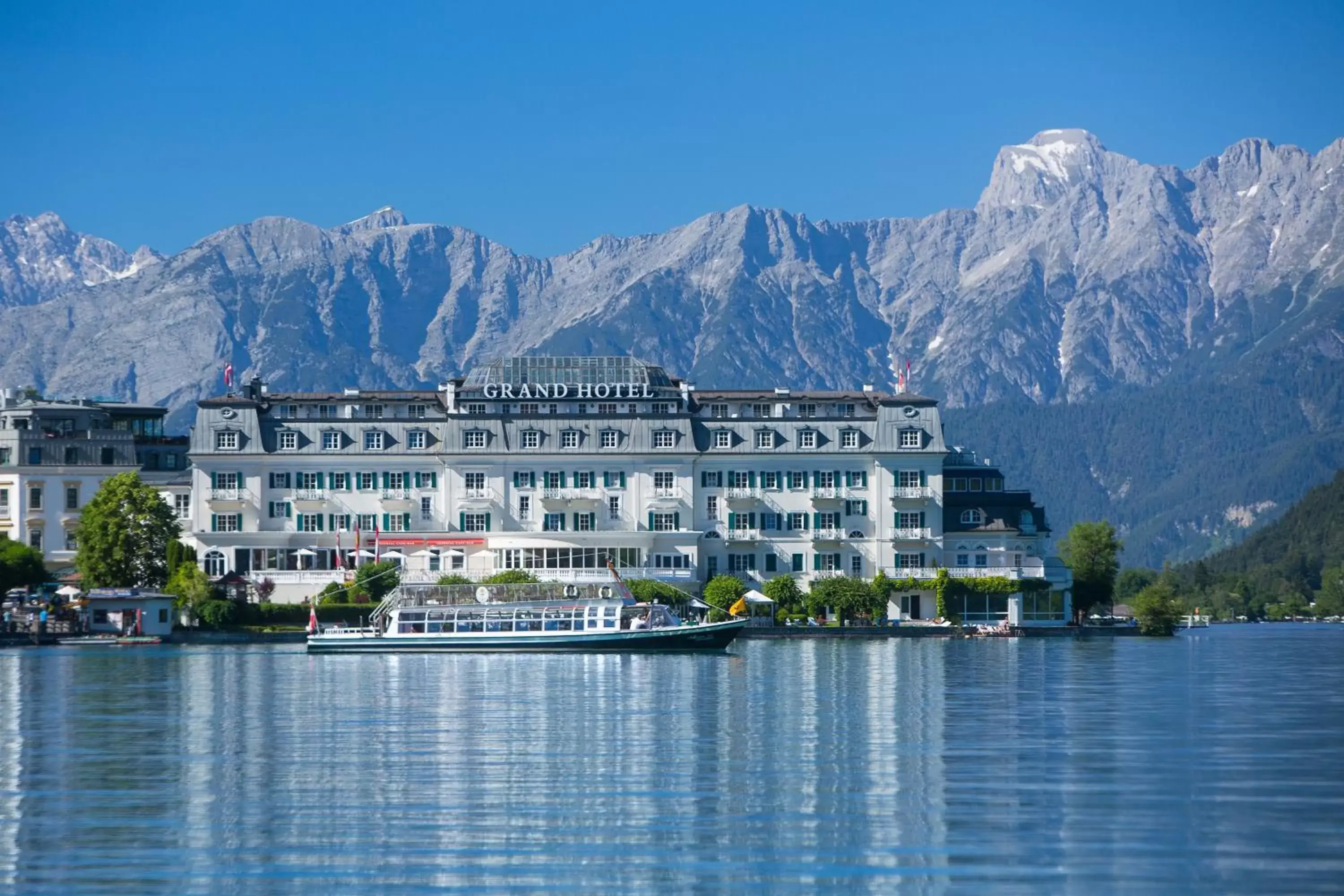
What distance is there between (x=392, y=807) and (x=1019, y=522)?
12179 centimetres

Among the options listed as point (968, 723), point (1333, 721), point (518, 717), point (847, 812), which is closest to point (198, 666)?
point (518, 717)

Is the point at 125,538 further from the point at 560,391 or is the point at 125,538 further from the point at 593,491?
the point at 593,491

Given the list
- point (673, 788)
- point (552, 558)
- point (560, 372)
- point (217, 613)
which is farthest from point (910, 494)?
point (673, 788)

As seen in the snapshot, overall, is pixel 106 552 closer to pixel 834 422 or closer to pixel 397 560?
pixel 397 560

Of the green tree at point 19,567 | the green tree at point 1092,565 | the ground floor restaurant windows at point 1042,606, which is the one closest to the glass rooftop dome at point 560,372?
the ground floor restaurant windows at point 1042,606

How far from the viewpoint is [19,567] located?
504ft

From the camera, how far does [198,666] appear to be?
4139 inches

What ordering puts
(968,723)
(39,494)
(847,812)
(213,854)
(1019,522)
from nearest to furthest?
(213,854) < (847,812) < (968,723) < (1019,522) < (39,494)

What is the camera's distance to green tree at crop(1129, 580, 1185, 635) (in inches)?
6378

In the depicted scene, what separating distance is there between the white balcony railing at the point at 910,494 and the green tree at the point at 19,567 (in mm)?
61667

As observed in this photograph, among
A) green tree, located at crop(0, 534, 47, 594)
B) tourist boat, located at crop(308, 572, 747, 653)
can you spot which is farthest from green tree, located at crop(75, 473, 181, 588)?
tourist boat, located at crop(308, 572, 747, 653)

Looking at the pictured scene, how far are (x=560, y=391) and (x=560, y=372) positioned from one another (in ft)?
10.6

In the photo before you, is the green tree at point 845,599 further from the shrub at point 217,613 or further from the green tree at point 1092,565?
the shrub at point 217,613

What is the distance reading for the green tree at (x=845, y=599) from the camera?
15212cm
